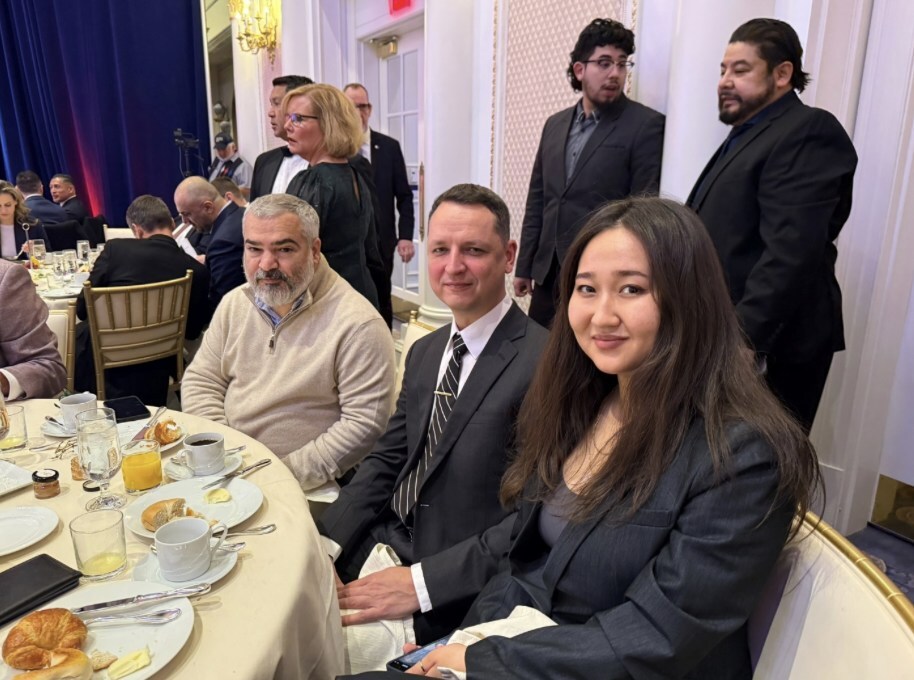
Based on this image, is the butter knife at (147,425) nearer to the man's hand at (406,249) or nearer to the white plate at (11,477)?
the white plate at (11,477)

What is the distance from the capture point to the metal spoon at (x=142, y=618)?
2.78 feet

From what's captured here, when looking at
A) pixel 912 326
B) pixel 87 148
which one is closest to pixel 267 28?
pixel 87 148

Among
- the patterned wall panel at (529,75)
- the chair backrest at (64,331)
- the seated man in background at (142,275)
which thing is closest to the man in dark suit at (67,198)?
the seated man in background at (142,275)

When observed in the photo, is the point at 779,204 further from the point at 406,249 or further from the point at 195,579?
the point at 406,249

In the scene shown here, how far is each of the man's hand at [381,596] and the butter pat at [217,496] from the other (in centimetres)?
31

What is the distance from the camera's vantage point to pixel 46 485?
118 centimetres

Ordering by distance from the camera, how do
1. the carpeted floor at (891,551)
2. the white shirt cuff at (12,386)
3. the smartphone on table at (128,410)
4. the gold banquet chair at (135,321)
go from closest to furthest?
the smartphone on table at (128,410), the white shirt cuff at (12,386), the carpeted floor at (891,551), the gold banquet chair at (135,321)

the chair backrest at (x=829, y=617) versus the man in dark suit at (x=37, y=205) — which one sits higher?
the man in dark suit at (x=37, y=205)

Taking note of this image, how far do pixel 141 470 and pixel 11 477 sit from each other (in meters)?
0.26

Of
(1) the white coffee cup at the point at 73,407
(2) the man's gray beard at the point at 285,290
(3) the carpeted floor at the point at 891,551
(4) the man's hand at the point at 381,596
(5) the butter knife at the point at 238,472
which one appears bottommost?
(3) the carpeted floor at the point at 891,551

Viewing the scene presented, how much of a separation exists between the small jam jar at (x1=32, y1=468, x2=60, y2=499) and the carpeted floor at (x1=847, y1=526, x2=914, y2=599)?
2.39 metres

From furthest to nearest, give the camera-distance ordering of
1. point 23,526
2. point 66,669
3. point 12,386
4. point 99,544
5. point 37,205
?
1. point 37,205
2. point 12,386
3. point 23,526
4. point 99,544
5. point 66,669

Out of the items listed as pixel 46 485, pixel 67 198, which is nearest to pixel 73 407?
pixel 46 485

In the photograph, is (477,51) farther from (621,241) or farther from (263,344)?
(621,241)
